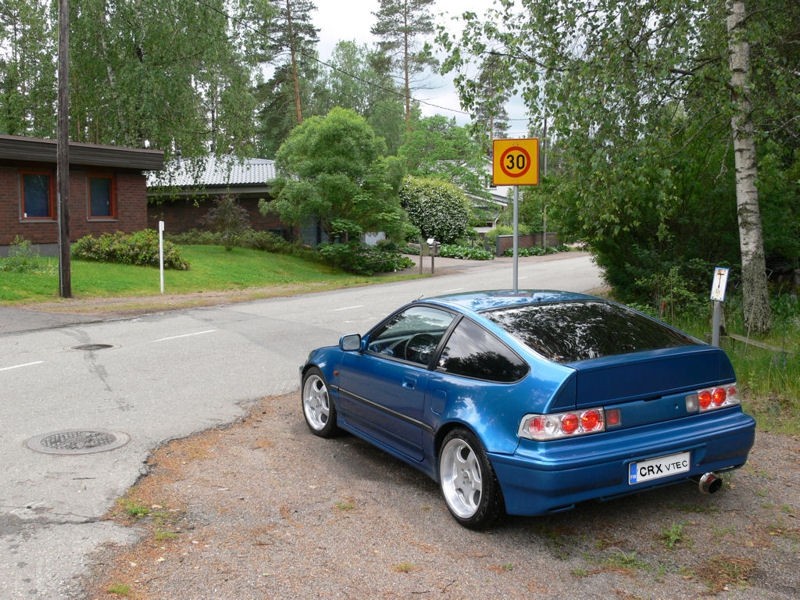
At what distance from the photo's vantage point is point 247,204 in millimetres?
37344

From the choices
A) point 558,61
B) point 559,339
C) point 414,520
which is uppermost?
point 558,61

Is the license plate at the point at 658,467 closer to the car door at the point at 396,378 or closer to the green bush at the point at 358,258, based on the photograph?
the car door at the point at 396,378

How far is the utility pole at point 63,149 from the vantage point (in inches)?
688

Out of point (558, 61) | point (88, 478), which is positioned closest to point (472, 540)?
point (88, 478)

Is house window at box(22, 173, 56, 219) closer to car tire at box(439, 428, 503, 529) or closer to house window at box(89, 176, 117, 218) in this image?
house window at box(89, 176, 117, 218)

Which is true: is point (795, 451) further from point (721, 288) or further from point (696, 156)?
point (696, 156)

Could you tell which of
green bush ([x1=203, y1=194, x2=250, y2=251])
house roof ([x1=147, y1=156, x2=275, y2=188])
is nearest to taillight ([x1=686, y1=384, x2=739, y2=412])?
green bush ([x1=203, y1=194, x2=250, y2=251])

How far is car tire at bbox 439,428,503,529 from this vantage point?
4434mm

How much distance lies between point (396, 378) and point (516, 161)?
161 inches

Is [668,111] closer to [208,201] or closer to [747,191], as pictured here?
[747,191]

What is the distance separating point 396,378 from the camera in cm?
545

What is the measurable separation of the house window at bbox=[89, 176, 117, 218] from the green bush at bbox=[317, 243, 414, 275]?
301 inches

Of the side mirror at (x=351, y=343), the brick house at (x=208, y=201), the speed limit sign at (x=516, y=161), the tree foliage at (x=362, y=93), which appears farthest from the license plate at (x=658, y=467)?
the tree foliage at (x=362, y=93)

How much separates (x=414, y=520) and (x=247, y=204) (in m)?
33.9
